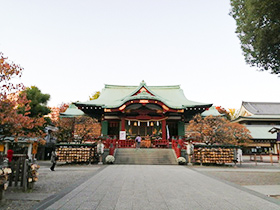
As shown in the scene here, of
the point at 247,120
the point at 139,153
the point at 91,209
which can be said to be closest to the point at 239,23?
the point at 91,209

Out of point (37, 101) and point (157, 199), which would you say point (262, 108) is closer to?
point (37, 101)

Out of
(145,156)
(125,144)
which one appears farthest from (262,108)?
(145,156)

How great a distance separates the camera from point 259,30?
8875 millimetres

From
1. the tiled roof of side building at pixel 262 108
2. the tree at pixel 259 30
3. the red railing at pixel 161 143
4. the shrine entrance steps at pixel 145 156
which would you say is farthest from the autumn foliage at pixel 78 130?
the tiled roof of side building at pixel 262 108

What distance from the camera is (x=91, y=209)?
15.7ft

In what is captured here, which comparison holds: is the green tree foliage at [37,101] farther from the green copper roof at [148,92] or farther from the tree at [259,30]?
the tree at [259,30]

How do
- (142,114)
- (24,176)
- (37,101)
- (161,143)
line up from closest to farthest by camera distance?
(24,176) < (161,143) < (142,114) < (37,101)

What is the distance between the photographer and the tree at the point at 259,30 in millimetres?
8188

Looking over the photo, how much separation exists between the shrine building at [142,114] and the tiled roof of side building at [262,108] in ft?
72.8

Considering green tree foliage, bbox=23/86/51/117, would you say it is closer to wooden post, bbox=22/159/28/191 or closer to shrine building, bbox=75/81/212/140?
shrine building, bbox=75/81/212/140

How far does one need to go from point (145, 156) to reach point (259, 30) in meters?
13.0

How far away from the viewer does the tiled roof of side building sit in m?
40.6

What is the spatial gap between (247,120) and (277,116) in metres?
5.90

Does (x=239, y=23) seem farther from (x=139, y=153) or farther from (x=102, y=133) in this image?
(x=102, y=133)
